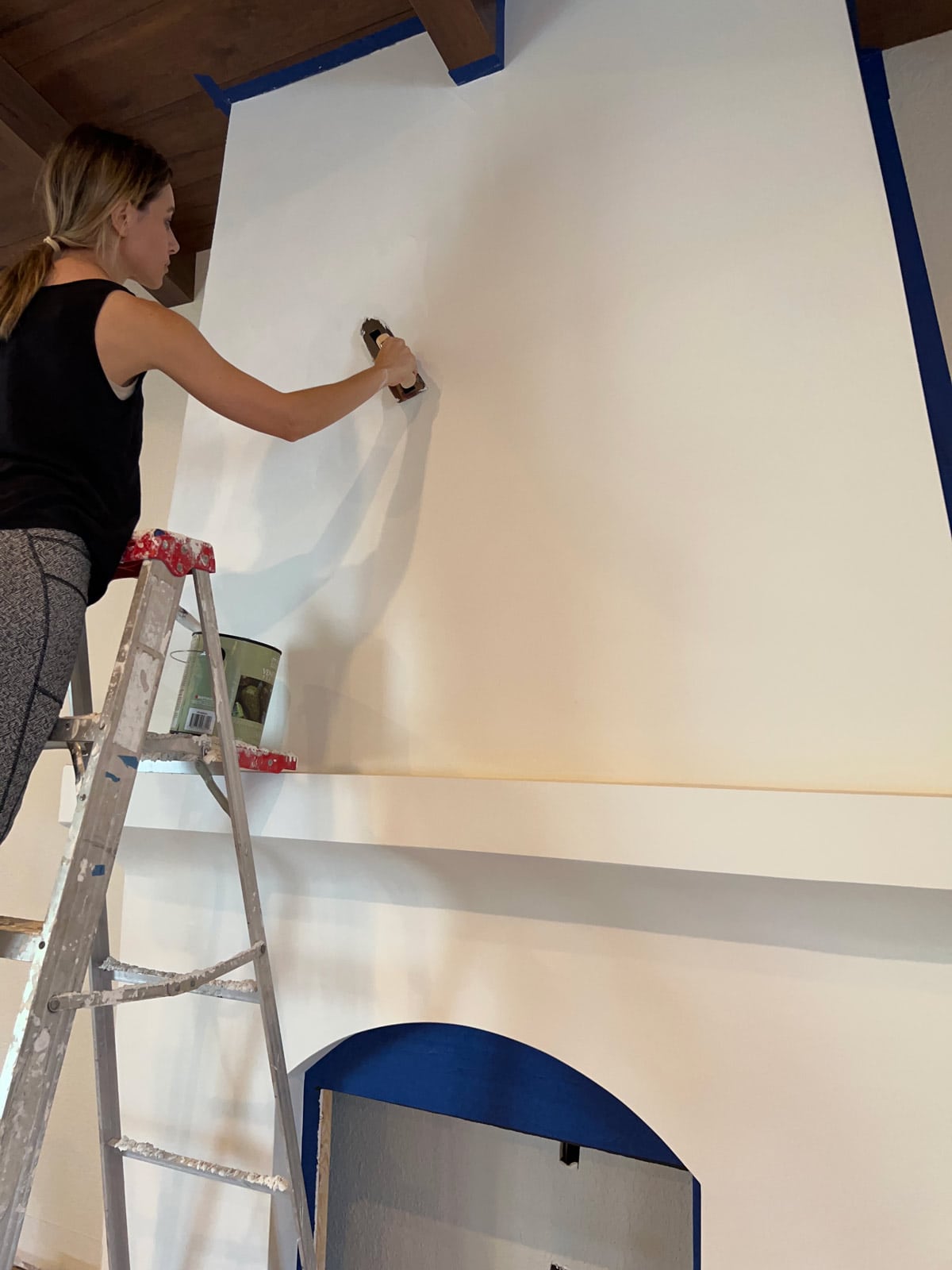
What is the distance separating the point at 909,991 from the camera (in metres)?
0.93

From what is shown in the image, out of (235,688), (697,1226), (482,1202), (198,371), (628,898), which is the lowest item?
(482,1202)

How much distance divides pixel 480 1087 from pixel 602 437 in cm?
99

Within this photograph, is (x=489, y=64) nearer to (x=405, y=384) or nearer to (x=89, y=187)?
(x=405, y=384)

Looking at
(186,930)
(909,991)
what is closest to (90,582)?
(186,930)

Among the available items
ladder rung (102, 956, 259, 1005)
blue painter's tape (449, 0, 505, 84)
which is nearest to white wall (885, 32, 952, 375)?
blue painter's tape (449, 0, 505, 84)

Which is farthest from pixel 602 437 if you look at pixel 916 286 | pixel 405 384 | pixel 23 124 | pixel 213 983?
pixel 23 124

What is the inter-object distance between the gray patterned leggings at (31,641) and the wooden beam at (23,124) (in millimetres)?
1473

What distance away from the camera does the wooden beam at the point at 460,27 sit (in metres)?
1.41

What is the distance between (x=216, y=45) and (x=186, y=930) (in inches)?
69.7

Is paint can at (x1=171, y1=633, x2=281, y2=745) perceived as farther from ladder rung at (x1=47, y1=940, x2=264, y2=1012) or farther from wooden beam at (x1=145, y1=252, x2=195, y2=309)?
wooden beam at (x1=145, y1=252, x2=195, y2=309)

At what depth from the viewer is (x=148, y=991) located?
2.86 feet

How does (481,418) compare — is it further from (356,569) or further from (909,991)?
(909,991)

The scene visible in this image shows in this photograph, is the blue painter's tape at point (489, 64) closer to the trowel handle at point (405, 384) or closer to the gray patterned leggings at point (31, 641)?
the trowel handle at point (405, 384)

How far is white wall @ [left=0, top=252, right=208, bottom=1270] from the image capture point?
1.85 metres
